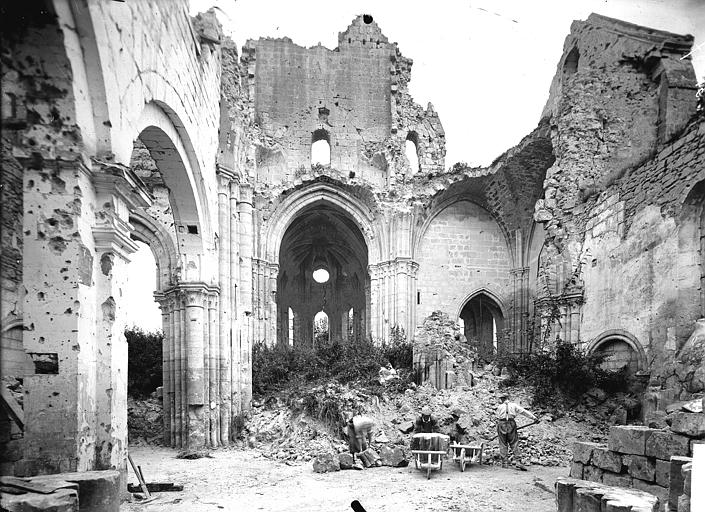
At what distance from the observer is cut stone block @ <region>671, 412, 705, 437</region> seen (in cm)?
469

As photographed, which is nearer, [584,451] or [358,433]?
[584,451]

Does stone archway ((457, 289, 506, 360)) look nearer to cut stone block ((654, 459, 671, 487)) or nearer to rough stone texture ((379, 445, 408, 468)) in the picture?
rough stone texture ((379, 445, 408, 468))

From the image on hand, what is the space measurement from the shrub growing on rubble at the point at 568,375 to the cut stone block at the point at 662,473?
533cm

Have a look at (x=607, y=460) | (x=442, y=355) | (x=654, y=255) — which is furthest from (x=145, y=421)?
(x=654, y=255)

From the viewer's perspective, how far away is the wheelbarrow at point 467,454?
7.64 meters

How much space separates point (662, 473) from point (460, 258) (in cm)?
1356

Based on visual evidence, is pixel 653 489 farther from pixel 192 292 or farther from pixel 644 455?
pixel 192 292

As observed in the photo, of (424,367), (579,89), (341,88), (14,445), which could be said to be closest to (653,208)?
(579,89)

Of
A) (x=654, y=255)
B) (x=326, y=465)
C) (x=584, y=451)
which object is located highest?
(x=654, y=255)

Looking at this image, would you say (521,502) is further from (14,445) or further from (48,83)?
(48,83)

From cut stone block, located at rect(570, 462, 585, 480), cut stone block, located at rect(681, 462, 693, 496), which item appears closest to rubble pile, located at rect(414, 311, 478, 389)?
cut stone block, located at rect(570, 462, 585, 480)

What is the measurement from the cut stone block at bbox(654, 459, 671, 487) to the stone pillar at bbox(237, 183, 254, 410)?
28.9 ft

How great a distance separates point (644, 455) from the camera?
512cm

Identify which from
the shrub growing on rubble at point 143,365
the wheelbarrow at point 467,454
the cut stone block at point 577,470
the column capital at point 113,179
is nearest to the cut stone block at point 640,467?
the cut stone block at point 577,470
